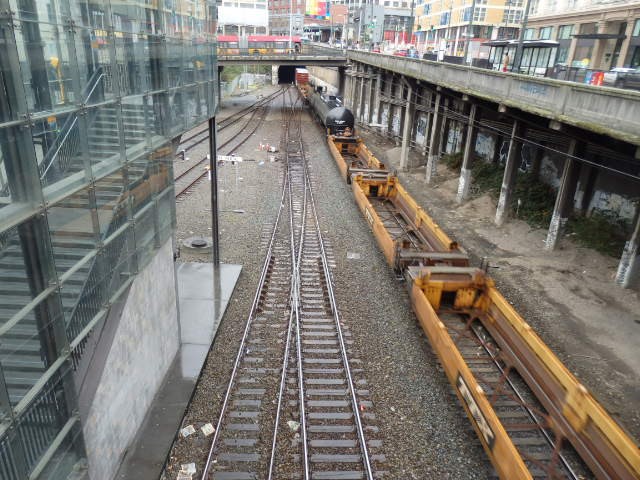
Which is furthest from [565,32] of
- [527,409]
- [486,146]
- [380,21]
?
[527,409]

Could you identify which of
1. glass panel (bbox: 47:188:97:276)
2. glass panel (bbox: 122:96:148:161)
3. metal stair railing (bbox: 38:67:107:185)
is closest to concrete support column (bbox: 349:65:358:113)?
glass panel (bbox: 122:96:148:161)

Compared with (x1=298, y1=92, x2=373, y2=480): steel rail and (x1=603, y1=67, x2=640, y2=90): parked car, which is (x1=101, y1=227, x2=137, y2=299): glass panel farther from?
(x1=603, y1=67, x2=640, y2=90): parked car

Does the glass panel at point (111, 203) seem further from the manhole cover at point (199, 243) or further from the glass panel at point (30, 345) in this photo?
the manhole cover at point (199, 243)

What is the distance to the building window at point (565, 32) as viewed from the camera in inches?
1682

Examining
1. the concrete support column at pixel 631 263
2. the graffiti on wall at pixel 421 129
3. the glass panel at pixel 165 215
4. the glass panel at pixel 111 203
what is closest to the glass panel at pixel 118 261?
the glass panel at pixel 111 203

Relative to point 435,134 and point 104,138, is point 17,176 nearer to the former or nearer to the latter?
point 104,138

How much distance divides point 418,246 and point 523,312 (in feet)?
14.9

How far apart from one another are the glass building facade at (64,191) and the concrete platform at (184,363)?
192 centimetres

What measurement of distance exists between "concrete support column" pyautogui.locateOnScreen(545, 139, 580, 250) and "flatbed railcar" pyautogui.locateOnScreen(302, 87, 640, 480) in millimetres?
4692

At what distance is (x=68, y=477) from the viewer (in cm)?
570

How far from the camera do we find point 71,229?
Answer: 5.49 metres

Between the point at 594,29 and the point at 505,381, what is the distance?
1607 inches

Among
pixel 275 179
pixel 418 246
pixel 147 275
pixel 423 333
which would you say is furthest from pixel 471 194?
pixel 147 275

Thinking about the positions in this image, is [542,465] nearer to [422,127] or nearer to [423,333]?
[423,333]
